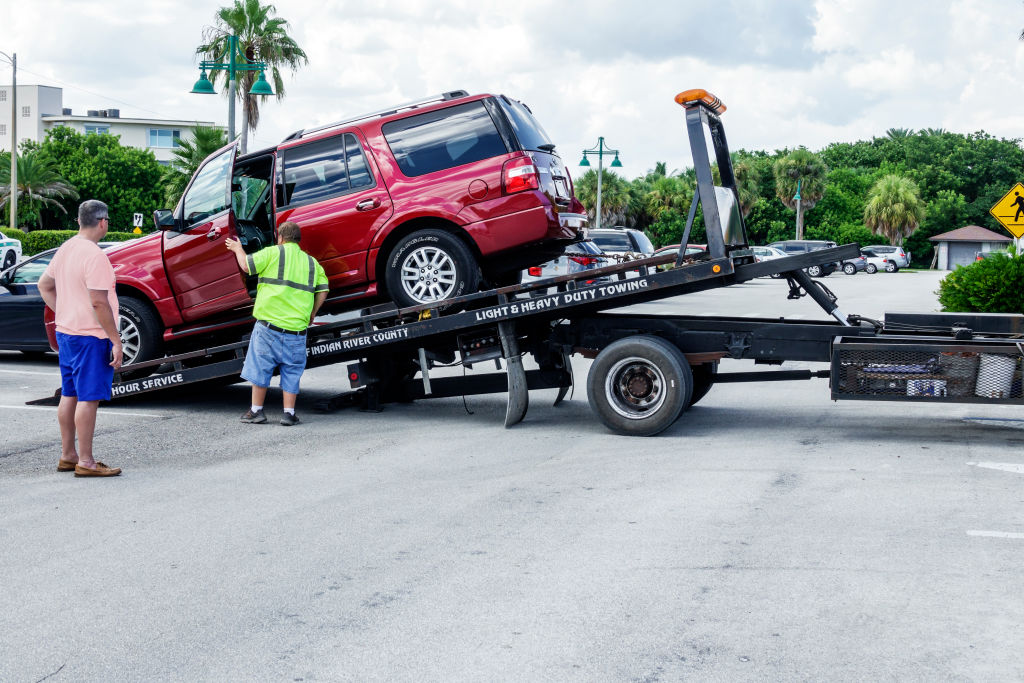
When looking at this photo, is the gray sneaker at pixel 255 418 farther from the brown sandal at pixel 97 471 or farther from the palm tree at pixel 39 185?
the palm tree at pixel 39 185

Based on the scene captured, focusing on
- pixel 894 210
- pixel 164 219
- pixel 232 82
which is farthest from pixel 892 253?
pixel 164 219

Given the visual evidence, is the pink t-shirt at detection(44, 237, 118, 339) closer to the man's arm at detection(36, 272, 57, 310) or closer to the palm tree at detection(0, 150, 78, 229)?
the man's arm at detection(36, 272, 57, 310)

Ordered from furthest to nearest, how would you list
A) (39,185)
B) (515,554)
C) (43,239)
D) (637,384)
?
(39,185) < (43,239) < (637,384) < (515,554)

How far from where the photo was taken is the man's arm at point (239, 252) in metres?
9.50

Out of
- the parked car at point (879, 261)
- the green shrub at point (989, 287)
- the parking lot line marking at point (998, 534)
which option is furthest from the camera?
the parked car at point (879, 261)

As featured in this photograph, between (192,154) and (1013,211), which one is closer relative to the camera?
(1013,211)

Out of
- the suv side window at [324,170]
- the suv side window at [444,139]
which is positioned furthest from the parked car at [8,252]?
the suv side window at [444,139]

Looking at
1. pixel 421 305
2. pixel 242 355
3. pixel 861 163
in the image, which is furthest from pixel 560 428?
pixel 861 163

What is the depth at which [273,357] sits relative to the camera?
9648mm

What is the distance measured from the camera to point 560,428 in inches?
383

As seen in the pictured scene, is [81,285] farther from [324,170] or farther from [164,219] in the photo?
[324,170]

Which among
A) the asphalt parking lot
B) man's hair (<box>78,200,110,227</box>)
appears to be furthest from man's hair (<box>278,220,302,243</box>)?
man's hair (<box>78,200,110,227</box>)

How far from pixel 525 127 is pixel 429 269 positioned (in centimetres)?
147

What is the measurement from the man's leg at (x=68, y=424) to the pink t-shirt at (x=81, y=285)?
1.72 ft
